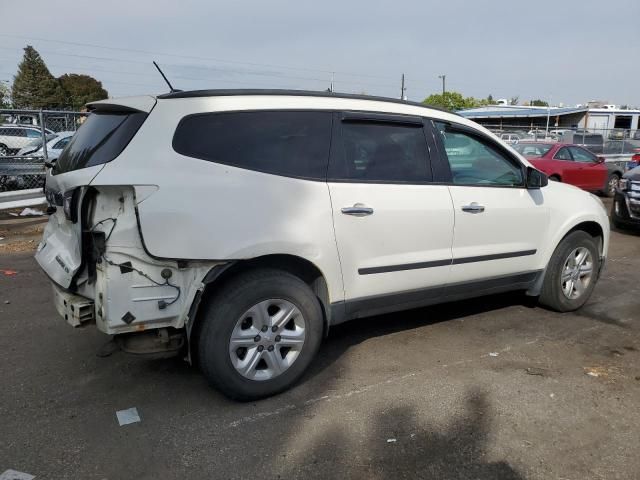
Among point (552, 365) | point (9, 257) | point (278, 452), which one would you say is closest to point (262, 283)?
point (278, 452)

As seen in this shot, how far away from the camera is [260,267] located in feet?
10.9

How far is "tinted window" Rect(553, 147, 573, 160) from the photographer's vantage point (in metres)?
13.1

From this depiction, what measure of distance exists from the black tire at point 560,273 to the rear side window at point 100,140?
147 inches

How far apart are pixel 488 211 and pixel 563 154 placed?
33.8 ft

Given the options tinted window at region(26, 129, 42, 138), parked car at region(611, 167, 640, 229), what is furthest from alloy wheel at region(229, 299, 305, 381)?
tinted window at region(26, 129, 42, 138)

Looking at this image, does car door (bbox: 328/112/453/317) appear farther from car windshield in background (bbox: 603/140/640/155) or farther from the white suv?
car windshield in background (bbox: 603/140/640/155)

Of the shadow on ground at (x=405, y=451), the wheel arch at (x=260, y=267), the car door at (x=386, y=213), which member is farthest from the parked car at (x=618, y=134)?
the shadow on ground at (x=405, y=451)

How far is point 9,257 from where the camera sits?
7.23m

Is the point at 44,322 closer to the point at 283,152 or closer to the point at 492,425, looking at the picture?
the point at 283,152

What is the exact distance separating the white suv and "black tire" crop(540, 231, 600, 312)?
2.94 feet

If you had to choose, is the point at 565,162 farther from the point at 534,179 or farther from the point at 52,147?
the point at 52,147

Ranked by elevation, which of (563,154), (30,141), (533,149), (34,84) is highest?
(34,84)

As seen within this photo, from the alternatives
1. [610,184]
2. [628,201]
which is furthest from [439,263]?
[610,184]

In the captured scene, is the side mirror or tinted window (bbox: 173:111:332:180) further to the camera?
the side mirror
